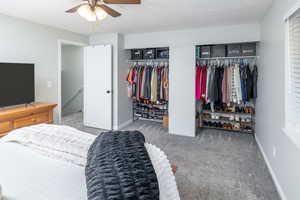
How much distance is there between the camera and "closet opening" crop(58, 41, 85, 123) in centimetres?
541

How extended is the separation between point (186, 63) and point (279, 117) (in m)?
1.99

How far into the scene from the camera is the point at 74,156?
1283 millimetres

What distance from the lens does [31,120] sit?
9.14 feet

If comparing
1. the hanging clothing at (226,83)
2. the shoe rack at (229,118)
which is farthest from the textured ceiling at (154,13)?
the shoe rack at (229,118)

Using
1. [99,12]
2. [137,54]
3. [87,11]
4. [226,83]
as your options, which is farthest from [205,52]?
[87,11]

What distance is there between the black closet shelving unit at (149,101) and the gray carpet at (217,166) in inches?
26.8

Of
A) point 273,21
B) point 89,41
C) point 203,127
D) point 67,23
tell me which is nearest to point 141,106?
point 203,127

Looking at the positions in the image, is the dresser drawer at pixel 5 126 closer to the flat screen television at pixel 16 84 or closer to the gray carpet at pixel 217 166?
the flat screen television at pixel 16 84

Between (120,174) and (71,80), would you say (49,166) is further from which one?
(71,80)

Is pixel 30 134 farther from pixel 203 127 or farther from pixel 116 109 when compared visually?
pixel 203 127

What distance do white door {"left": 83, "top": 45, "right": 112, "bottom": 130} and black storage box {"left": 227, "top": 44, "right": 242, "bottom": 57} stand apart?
7.95ft

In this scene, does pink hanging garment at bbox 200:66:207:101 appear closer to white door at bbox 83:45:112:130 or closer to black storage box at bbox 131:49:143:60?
black storage box at bbox 131:49:143:60

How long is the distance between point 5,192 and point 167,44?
3.71 m

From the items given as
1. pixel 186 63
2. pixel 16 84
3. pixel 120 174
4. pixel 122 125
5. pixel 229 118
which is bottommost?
pixel 122 125
